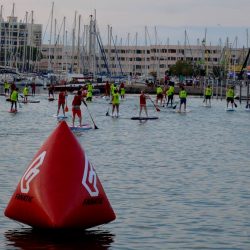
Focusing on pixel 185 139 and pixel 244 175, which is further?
pixel 185 139

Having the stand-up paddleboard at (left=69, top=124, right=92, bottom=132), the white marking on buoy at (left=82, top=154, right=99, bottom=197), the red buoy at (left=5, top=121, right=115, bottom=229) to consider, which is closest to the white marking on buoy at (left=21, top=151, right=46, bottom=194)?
the red buoy at (left=5, top=121, right=115, bottom=229)

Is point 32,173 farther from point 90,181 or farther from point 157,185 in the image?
point 157,185

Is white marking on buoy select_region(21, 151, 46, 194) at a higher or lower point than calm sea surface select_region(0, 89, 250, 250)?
higher

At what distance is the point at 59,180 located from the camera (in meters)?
14.2

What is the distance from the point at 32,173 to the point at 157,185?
7462 millimetres

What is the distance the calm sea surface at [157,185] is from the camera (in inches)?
583

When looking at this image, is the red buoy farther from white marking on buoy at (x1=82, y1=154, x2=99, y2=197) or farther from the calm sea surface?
the calm sea surface

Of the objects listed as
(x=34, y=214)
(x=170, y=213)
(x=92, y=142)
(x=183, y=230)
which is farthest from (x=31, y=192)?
(x=92, y=142)

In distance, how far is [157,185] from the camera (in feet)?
70.9

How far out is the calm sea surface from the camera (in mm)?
14813

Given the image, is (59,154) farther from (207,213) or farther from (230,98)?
(230,98)

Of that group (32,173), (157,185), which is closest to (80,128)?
(157,185)

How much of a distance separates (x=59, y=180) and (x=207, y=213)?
4.20 metres

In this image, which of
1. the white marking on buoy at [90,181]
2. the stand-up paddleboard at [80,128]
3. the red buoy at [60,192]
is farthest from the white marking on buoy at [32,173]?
the stand-up paddleboard at [80,128]
